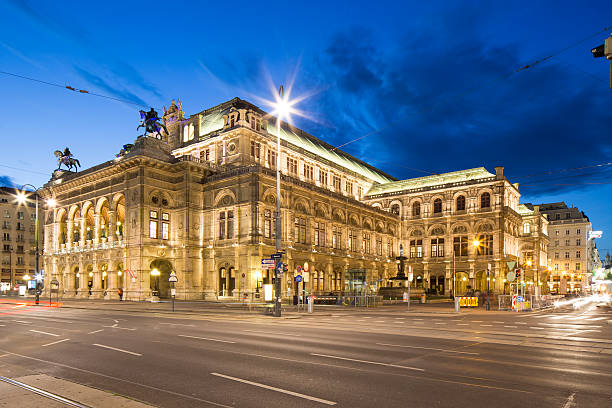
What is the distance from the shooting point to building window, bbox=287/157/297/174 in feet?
235

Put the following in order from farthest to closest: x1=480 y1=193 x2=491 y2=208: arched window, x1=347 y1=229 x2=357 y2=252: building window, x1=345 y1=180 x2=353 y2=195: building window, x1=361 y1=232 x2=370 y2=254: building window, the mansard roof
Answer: x1=345 y1=180 x2=353 y2=195: building window → x1=480 y1=193 x2=491 y2=208: arched window → x1=361 y1=232 x2=370 y2=254: building window → x1=347 y1=229 x2=357 y2=252: building window → the mansard roof

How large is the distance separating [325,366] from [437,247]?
7829cm

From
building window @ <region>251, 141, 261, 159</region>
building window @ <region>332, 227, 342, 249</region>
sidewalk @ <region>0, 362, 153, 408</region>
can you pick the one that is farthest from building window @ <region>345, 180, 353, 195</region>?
sidewalk @ <region>0, 362, 153, 408</region>

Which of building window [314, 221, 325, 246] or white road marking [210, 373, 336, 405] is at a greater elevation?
building window [314, 221, 325, 246]

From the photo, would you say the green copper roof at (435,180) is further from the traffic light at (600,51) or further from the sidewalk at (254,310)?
the traffic light at (600,51)

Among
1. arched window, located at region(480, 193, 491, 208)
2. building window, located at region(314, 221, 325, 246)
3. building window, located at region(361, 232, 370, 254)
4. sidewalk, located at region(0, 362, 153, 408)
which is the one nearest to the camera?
sidewalk, located at region(0, 362, 153, 408)

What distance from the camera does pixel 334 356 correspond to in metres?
13.5

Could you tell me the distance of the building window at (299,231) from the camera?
62078 mm

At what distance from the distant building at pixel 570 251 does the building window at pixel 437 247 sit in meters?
58.8

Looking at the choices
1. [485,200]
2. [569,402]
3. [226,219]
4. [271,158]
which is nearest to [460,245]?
[485,200]

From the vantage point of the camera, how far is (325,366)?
1185cm

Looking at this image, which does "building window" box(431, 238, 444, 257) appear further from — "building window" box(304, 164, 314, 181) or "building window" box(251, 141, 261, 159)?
"building window" box(251, 141, 261, 159)

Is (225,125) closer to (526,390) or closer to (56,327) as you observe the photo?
(56,327)

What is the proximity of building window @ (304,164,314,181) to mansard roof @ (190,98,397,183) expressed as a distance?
11.0 ft
